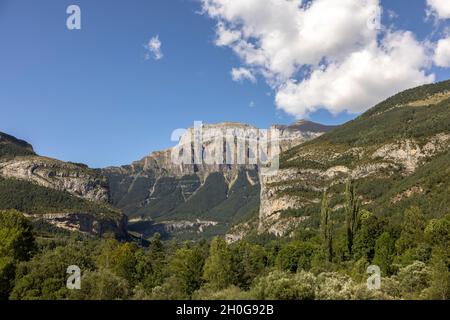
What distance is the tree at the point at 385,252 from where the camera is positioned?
8794cm

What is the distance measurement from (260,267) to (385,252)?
31443 millimetres

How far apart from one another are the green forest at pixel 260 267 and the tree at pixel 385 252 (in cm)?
20

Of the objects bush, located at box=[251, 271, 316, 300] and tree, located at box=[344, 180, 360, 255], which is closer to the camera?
bush, located at box=[251, 271, 316, 300]

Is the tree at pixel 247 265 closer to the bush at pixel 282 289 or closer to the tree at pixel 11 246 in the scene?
the bush at pixel 282 289

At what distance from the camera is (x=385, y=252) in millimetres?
92812

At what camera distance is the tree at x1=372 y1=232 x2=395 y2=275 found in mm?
87938

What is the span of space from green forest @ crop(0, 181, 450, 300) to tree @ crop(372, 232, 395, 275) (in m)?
0.20

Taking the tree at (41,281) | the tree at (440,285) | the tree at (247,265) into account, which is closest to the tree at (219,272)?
the tree at (247,265)

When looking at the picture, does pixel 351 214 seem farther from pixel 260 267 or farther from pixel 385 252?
pixel 260 267

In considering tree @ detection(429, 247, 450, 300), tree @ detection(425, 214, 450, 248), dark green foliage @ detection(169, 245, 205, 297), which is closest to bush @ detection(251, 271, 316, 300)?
tree @ detection(429, 247, 450, 300)

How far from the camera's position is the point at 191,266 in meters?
89.4

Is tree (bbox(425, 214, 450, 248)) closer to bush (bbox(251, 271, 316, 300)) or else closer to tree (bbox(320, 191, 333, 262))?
tree (bbox(320, 191, 333, 262))
